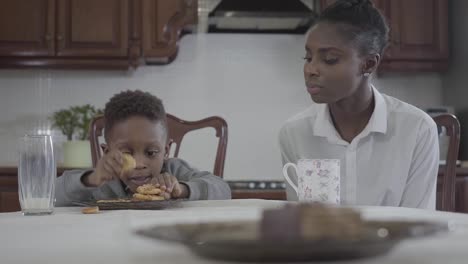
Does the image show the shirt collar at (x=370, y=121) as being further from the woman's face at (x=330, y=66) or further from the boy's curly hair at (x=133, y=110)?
the boy's curly hair at (x=133, y=110)

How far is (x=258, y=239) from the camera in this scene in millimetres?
403

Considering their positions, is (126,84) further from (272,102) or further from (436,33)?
(436,33)

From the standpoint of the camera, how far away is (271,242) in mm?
398

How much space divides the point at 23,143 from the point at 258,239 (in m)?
0.72

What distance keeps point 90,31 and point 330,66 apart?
161cm

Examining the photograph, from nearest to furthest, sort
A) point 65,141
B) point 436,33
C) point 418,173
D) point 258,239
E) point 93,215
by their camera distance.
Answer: point 258,239
point 93,215
point 418,173
point 65,141
point 436,33

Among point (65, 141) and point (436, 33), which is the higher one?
point (436, 33)

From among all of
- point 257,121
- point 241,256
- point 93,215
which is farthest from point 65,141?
point 241,256

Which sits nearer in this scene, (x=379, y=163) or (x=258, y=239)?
(x=258, y=239)

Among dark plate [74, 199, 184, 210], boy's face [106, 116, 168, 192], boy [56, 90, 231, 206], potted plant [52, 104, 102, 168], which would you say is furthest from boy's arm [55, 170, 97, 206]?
potted plant [52, 104, 102, 168]

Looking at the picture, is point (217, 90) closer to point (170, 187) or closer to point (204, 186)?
point (204, 186)

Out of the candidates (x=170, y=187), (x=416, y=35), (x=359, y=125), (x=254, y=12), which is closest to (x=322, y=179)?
(x=170, y=187)

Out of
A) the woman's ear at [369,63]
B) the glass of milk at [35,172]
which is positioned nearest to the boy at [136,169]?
the glass of milk at [35,172]

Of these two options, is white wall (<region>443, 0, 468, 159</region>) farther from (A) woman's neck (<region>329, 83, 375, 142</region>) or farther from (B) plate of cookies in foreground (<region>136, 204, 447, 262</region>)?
(B) plate of cookies in foreground (<region>136, 204, 447, 262</region>)
